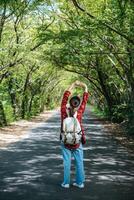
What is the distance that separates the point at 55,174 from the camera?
1092 centimetres

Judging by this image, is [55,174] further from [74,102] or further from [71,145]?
[74,102]

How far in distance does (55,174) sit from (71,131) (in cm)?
240

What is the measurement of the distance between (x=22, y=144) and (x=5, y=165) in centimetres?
642

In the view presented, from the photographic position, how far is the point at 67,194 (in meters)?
8.51

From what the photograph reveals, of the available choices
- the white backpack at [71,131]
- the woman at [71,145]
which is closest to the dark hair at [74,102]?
the woman at [71,145]

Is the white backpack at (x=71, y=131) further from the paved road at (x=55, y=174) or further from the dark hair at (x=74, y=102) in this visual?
the paved road at (x=55, y=174)

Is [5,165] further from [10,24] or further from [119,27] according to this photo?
[10,24]

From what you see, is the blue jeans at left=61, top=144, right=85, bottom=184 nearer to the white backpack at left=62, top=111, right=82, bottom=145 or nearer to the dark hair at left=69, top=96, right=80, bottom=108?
the white backpack at left=62, top=111, right=82, bottom=145

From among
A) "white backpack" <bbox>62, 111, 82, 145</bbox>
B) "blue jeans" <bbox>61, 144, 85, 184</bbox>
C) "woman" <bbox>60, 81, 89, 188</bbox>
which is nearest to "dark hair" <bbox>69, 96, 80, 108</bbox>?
"woman" <bbox>60, 81, 89, 188</bbox>

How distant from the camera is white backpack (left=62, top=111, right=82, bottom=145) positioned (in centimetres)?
880

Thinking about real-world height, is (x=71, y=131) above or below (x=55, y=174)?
above

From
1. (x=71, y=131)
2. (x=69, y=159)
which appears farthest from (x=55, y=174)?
(x=71, y=131)

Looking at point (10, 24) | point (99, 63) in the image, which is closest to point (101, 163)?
point (10, 24)

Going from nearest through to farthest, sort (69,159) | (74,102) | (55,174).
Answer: (74,102) < (69,159) < (55,174)
